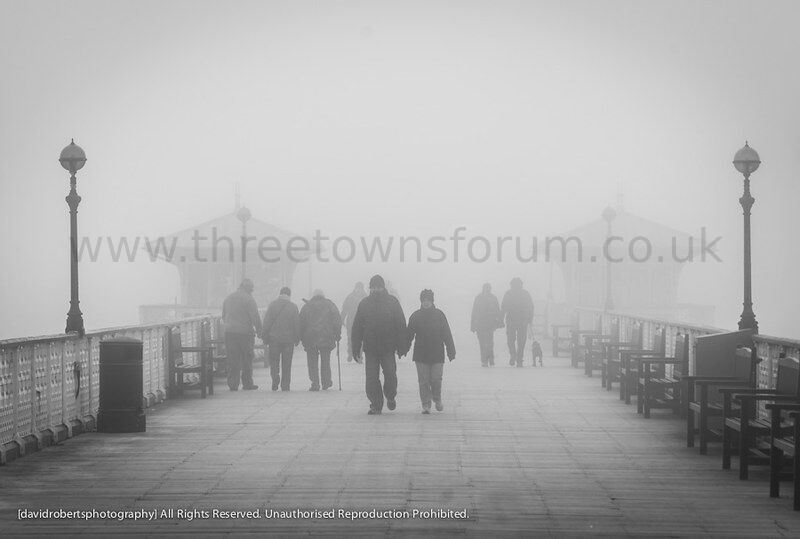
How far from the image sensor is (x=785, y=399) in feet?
39.9

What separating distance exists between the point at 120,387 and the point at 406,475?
510 cm

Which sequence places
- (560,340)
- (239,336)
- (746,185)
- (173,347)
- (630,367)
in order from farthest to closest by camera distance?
(560,340), (239,336), (173,347), (630,367), (746,185)

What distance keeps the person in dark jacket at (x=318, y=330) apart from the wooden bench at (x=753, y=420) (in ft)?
35.2

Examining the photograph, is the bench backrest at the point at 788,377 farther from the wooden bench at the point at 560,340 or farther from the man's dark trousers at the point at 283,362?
the wooden bench at the point at 560,340

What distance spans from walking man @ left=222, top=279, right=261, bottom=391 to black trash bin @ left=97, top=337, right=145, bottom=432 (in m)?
7.04

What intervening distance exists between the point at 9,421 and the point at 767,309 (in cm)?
16659

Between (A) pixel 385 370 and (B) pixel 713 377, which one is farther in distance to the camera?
(A) pixel 385 370

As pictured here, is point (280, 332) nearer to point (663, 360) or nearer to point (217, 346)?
point (217, 346)

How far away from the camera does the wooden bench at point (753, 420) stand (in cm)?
1225

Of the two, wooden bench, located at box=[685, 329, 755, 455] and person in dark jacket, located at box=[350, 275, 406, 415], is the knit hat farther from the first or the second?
wooden bench, located at box=[685, 329, 755, 455]

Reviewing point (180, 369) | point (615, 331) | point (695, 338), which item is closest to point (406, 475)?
point (695, 338)

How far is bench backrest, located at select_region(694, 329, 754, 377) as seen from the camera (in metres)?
15.7

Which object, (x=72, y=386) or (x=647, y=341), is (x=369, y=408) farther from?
(x=647, y=341)

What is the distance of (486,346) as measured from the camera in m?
31.0
